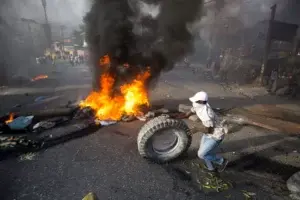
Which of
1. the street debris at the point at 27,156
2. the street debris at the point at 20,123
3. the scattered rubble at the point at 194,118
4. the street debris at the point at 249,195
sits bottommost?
the street debris at the point at 249,195

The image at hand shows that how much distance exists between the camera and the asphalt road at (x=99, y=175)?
16.9 feet

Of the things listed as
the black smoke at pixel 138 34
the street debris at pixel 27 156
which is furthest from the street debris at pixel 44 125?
the black smoke at pixel 138 34

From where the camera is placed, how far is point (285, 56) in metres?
20.4

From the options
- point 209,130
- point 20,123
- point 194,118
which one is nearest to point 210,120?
point 209,130

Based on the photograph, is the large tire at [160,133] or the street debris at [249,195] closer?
the street debris at [249,195]

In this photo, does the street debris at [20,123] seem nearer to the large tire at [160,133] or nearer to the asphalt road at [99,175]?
the asphalt road at [99,175]

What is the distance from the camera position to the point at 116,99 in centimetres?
1052

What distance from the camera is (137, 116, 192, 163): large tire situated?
248 inches

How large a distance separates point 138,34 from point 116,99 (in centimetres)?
412

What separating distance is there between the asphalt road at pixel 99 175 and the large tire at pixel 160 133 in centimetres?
25

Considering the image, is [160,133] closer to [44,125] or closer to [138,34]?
[44,125]

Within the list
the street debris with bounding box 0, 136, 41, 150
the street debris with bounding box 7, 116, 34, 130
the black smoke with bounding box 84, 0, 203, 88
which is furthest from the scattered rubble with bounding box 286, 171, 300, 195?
the street debris with bounding box 7, 116, 34, 130

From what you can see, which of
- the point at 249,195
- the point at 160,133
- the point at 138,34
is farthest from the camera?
the point at 138,34

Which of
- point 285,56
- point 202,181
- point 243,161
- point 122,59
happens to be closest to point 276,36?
point 285,56
